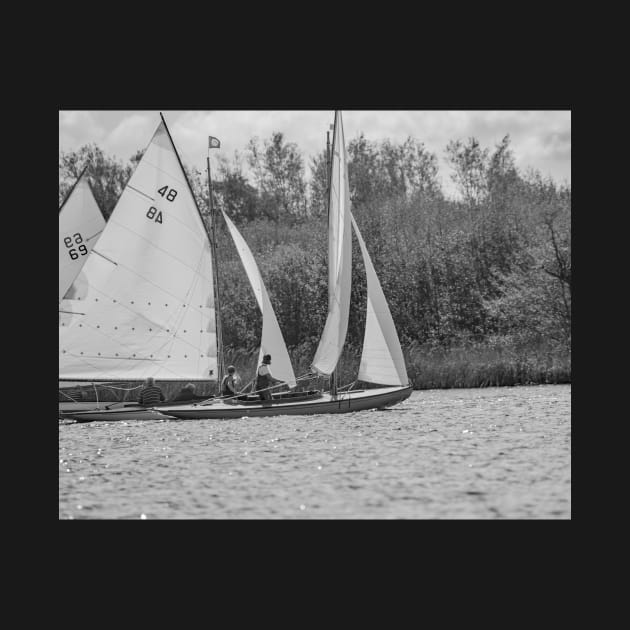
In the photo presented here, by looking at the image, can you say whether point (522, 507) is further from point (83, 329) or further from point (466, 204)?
point (466, 204)

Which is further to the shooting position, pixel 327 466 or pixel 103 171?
pixel 103 171

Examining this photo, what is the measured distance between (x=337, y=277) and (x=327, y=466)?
8.42 m

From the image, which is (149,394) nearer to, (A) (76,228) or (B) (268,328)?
(B) (268,328)

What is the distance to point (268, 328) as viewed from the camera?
23000 mm

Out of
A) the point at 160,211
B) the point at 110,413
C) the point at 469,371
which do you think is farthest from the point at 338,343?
the point at 469,371

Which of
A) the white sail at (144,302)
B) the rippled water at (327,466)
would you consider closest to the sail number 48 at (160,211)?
the white sail at (144,302)

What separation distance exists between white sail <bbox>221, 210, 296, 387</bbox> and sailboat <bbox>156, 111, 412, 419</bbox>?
0.20m

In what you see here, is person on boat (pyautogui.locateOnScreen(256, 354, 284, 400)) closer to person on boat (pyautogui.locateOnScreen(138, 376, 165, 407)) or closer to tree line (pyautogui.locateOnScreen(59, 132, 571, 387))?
person on boat (pyautogui.locateOnScreen(138, 376, 165, 407))

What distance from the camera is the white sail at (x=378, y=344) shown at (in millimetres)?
22750

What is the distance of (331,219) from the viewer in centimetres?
2286

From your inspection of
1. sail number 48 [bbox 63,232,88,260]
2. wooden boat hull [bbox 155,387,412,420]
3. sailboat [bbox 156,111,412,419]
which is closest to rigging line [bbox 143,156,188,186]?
sailboat [bbox 156,111,412,419]

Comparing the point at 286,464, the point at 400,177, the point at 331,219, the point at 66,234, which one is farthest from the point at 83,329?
the point at 400,177

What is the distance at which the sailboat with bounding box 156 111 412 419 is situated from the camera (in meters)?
22.5

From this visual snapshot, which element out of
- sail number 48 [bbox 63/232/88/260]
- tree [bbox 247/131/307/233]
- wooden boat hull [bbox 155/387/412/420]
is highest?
tree [bbox 247/131/307/233]
